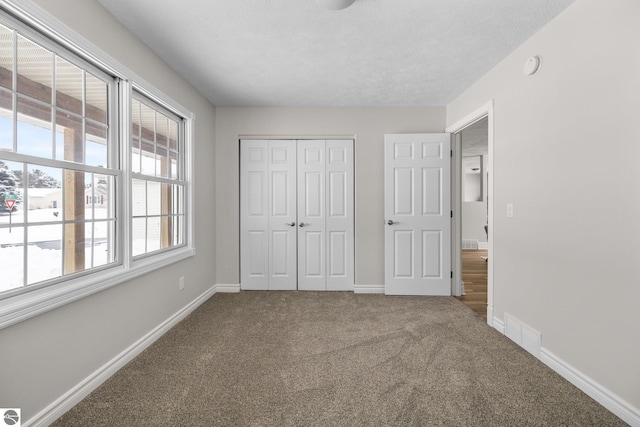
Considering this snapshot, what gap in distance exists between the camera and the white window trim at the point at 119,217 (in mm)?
1383

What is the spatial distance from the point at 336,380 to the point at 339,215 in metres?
2.26

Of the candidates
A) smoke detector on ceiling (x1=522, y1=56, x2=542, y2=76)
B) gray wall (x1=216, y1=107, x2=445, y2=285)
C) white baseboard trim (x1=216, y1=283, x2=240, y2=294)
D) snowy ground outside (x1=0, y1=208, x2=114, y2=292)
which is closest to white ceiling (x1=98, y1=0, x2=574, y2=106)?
smoke detector on ceiling (x1=522, y1=56, x2=542, y2=76)

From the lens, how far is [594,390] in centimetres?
170

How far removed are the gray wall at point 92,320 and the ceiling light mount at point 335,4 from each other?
149 centimetres

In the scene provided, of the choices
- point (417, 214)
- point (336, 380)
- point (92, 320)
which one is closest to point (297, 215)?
point (417, 214)

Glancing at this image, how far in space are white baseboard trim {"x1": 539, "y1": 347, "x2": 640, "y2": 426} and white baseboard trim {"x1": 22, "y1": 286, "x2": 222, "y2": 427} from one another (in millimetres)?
3107

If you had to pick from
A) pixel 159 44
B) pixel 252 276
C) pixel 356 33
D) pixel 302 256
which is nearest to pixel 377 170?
pixel 302 256

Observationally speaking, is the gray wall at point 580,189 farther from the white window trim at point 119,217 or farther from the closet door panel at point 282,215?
the white window trim at point 119,217

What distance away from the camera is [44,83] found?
160 cm

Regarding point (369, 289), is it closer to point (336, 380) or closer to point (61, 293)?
point (336, 380)

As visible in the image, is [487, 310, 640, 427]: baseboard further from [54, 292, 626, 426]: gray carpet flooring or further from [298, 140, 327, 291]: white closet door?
[298, 140, 327, 291]: white closet door

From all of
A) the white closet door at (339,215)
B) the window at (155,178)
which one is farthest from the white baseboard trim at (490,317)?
the window at (155,178)

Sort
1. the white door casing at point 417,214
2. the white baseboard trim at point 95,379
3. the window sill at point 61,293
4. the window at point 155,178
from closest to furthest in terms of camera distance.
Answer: the window sill at point 61,293 → the white baseboard trim at point 95,379 → the window at point 155,178 → the white door casing at point 417,214

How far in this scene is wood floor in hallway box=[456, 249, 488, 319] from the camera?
10.9ft
